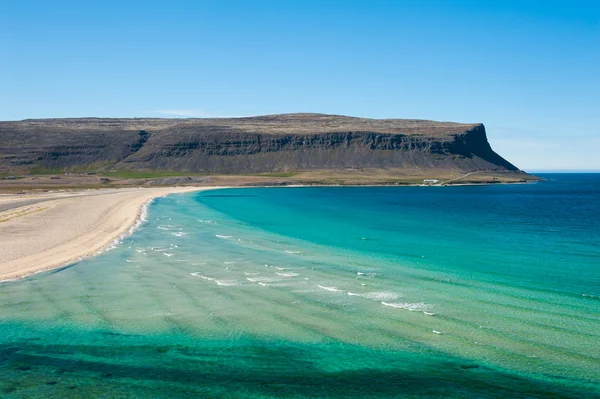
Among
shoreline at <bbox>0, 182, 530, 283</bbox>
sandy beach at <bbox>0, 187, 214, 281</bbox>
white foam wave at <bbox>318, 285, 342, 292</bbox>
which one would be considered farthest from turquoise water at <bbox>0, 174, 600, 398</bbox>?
sandy beach at <bbox>0, 187, 214, 281</bbox>

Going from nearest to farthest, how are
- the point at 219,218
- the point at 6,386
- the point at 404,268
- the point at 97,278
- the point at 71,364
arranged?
the point at 6,386 → the point at 71,364 → the point at 97,278 → the point at 404,268 → the point at 219,218

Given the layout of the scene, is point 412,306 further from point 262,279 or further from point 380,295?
point 262,279

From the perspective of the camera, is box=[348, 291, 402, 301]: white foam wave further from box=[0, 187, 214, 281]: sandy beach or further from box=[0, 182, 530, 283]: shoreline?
box=[0, 187, 214, 281]: sandy beach

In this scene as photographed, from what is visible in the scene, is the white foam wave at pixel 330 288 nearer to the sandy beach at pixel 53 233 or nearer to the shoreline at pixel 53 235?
the shoreline at pixel 53 235

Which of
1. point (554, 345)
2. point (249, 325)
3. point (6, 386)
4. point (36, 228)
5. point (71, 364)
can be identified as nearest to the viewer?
point (6, 386)

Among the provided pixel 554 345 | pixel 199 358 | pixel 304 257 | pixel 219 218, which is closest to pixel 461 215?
pixel 219 218

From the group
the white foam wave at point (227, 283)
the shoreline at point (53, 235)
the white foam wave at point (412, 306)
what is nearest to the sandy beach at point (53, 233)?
the shoreline at point (53, 235)

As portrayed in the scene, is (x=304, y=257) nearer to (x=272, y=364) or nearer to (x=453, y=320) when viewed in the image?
(x=453, y=320)
